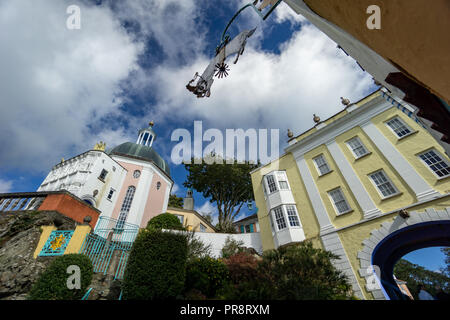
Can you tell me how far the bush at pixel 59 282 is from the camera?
545cm

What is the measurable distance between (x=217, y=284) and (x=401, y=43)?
8.96 metres

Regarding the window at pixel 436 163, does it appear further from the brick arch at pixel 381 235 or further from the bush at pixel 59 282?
the bush at pixel 59 282

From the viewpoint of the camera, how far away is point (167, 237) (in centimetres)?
650

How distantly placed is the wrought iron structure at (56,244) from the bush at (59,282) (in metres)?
2.00

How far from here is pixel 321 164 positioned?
14.8 meters

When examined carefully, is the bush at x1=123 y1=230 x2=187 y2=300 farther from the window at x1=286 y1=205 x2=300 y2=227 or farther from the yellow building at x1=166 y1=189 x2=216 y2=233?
the yellow building at x1=166 y1=189 x2=216 y2=233

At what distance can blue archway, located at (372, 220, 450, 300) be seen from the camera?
944cm

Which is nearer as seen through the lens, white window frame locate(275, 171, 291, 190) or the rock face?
the rock face

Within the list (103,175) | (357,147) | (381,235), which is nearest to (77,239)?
(103,175)

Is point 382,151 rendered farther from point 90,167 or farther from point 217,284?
point 90,167

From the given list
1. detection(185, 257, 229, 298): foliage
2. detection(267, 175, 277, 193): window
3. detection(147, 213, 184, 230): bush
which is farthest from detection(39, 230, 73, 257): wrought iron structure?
detection(267, 175, 277, 193): window

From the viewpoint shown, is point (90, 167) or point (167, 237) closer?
point (167, 237)

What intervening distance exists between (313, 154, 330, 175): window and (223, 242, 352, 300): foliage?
8.40 m
